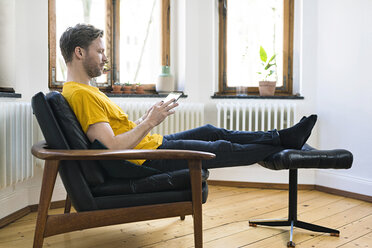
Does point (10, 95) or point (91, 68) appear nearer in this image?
point (91, 68)

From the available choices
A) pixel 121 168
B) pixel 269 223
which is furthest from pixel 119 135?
pixel 269 223

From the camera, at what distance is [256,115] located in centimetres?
325

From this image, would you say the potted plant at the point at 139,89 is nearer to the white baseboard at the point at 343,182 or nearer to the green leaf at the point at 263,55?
the green leaf at the point at 263,55

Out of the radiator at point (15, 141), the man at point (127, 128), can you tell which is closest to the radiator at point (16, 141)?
the radiator at point (15, 141)

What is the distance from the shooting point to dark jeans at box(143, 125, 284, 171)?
1.83m

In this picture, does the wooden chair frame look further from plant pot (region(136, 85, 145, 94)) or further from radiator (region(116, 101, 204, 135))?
plant pot (region(136, 85, 145, 94))

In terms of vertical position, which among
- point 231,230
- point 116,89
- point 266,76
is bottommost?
point 231,230

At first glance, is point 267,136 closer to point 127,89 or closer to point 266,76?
point 266,76

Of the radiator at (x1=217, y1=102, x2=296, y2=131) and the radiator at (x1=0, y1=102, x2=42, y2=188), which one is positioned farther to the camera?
the radiator at (x1=217, y1=102, x2=296, y2=131)

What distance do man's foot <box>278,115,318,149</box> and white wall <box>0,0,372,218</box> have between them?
1225 mm

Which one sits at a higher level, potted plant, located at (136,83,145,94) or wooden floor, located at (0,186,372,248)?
potted plant, located at (136,83,145,94)

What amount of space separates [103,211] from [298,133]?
1.15 m

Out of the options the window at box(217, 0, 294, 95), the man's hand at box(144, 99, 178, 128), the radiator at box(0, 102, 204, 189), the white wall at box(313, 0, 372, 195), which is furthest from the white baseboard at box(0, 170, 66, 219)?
the white wall at box(313, 0, 372, 195)

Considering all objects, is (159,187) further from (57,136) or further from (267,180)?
(267,180)
